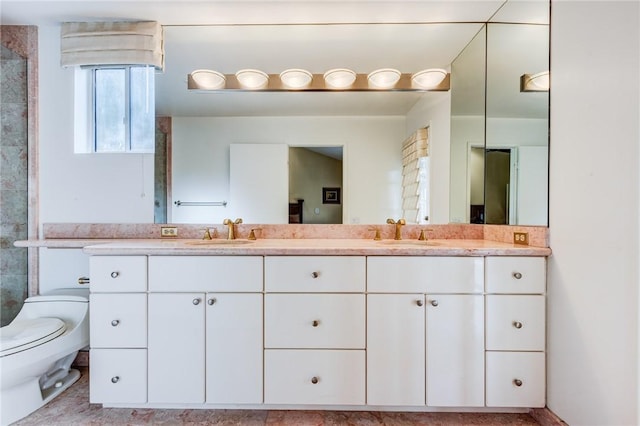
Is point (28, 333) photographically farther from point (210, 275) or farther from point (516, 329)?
point (516, 329)

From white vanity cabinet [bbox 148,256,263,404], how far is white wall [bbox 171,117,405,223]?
587 mm

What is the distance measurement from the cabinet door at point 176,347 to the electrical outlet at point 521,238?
1.65 meters

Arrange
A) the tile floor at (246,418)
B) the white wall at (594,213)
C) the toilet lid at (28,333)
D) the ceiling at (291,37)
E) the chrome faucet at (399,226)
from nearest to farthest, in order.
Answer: the white wall at (594,213), the toilet lid at (28,333), the tile floor at (246,418), the ceiling at (291,37), the chrome faucet at (399,226)

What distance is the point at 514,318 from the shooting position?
1376 mm

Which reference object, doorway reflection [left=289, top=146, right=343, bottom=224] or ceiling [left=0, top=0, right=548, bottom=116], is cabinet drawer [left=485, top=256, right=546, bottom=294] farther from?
ceiling [left=0, top=0, right=548, bottom=116]

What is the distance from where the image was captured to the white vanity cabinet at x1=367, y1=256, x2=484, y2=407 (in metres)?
1.38

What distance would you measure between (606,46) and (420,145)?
0.92 meters

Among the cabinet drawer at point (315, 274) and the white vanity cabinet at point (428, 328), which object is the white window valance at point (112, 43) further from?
the white vanity cabinet at point (428, 328)

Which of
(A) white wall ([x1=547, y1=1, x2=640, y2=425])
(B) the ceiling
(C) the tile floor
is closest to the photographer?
(A) white wall ([x1=547, y1=1, x2=640, y2=425])

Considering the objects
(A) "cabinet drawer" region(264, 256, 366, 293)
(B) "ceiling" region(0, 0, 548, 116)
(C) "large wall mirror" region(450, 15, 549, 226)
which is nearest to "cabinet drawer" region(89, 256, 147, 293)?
(A) "cabinet drawer" region(264, 256, 366, 293)

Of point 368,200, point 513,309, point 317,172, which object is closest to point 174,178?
point 317,172

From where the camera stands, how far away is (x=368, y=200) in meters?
1.89

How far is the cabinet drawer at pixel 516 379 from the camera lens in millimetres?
1375

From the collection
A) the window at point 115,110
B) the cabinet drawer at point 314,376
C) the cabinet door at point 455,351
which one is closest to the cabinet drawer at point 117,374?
the cabinet drawer at point 314,376
